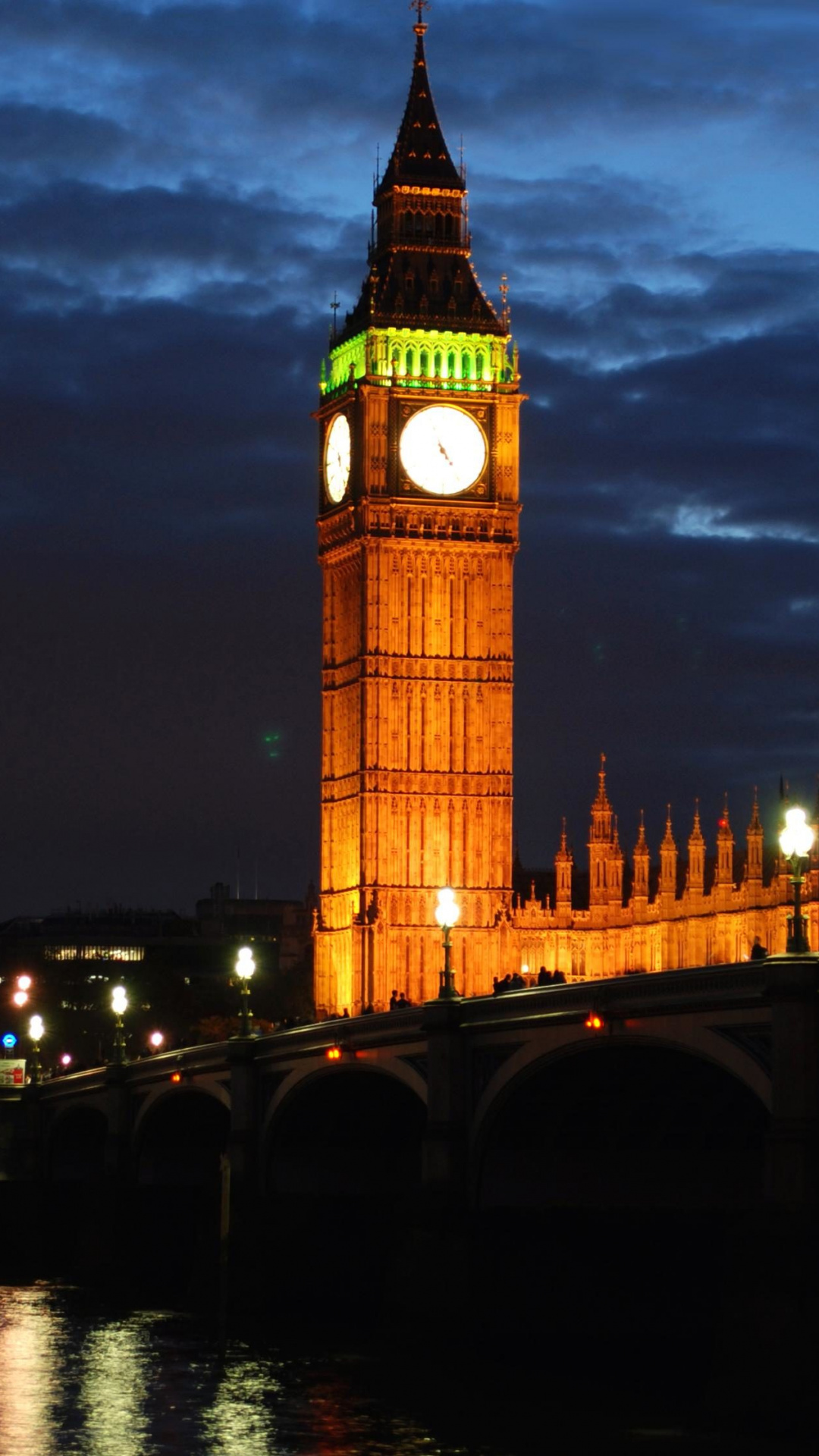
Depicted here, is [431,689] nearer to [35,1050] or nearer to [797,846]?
[35,1050]

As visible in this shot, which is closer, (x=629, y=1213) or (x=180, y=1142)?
(x=629, y=1213)

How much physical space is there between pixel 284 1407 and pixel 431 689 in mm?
69714

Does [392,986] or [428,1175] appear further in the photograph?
[392,986]

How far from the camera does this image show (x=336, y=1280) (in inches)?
2813

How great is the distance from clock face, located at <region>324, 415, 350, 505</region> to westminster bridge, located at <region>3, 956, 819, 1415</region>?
1734 inches

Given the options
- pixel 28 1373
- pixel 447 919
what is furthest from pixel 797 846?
pixel 28 1373

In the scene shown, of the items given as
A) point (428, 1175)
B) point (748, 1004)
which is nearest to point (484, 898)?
point (428, 1175)

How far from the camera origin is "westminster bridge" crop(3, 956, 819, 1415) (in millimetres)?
47656

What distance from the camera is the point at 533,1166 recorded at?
67.1 meters

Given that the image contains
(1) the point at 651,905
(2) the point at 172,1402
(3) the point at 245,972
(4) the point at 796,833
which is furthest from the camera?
(1) the point at 651,905

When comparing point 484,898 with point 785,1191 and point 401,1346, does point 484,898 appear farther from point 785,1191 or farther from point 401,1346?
point 785,1191

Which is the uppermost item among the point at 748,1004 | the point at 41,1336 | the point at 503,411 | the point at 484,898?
the point at 503,411

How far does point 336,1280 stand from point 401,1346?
418 inches

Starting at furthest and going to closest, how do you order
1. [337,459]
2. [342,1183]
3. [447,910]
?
[337,459]
[342,1183]
[447,910]
